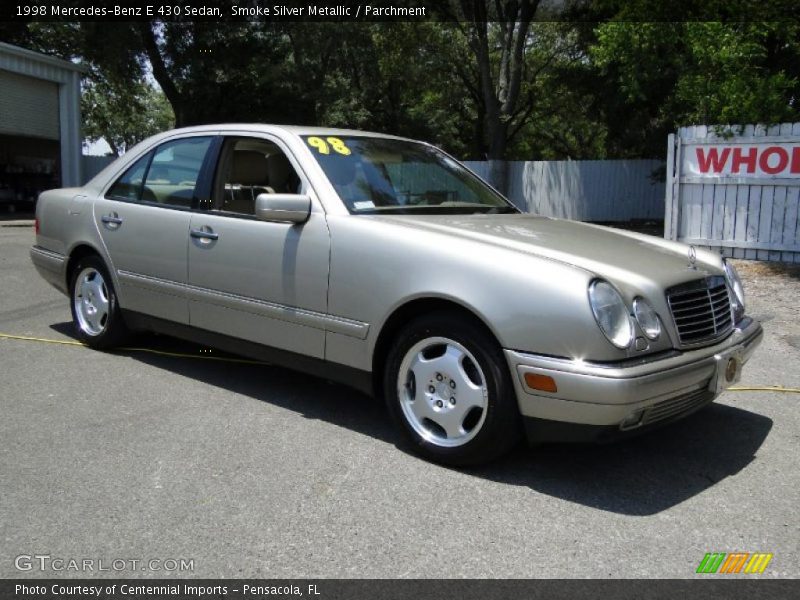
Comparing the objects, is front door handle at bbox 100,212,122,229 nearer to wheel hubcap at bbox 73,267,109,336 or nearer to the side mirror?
wheel hubcap at bbox 73,267,109,336

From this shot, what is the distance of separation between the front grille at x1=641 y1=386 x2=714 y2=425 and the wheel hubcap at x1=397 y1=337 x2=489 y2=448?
2.37ft

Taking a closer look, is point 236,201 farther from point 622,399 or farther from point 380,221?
point 622,399

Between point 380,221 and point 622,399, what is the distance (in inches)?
61.8

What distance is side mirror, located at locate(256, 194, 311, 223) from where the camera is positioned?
410 cm

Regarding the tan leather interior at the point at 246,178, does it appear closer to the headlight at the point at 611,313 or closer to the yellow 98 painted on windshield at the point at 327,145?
the yellow 98 painted on windshield at the point at 327,145

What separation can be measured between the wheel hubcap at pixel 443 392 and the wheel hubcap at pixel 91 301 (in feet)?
9.68

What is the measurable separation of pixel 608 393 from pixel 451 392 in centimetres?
79

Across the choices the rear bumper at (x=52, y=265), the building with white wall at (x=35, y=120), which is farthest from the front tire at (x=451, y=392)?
the building with white wall at (x=35, y=120)

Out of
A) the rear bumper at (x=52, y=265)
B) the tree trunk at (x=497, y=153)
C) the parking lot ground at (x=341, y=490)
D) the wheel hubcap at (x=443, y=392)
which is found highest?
the tree trunk at (x=497, y=153)

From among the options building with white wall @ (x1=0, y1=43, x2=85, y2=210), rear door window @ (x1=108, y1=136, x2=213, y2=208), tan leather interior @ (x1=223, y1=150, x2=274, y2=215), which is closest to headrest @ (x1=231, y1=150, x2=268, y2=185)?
tan leather interior @ (x1=223, y1=150, x2=274, y2=215)

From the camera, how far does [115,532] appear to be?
120 inches

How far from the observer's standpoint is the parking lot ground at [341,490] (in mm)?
2893

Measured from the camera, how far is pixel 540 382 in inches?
131

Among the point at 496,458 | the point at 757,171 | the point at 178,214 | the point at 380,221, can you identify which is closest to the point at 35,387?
the point at 178,214
